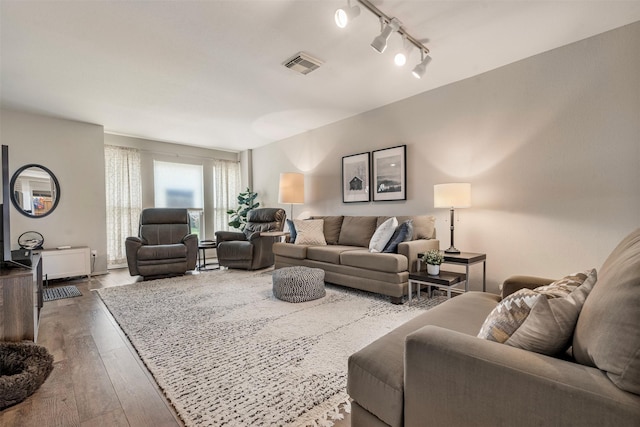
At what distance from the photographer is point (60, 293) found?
11.6ft

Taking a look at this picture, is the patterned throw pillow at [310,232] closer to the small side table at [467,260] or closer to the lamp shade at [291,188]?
the lamp shade at [291,188]

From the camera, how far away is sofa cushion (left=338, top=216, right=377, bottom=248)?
12.6 ft

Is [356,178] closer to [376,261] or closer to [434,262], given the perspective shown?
[376,261]

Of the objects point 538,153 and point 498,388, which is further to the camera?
point 538,153

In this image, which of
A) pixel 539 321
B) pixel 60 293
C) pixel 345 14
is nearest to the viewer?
pixel 539 321

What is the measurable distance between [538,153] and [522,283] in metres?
1.74

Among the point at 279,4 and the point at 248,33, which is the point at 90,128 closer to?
the point at 248,33

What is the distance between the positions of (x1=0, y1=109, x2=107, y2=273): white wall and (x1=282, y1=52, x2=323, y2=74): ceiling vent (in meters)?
3.73

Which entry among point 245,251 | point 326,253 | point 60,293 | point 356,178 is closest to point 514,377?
point 326,253

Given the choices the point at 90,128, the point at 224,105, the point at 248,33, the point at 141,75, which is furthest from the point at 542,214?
the point at 90,128

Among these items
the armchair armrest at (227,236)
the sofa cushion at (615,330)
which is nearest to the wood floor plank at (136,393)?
the sofa cushion at (615,330)

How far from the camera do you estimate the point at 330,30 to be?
→ 2318 millimetres

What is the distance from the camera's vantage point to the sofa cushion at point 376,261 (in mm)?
2892

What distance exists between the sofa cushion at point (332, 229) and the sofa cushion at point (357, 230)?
0.35 feet
